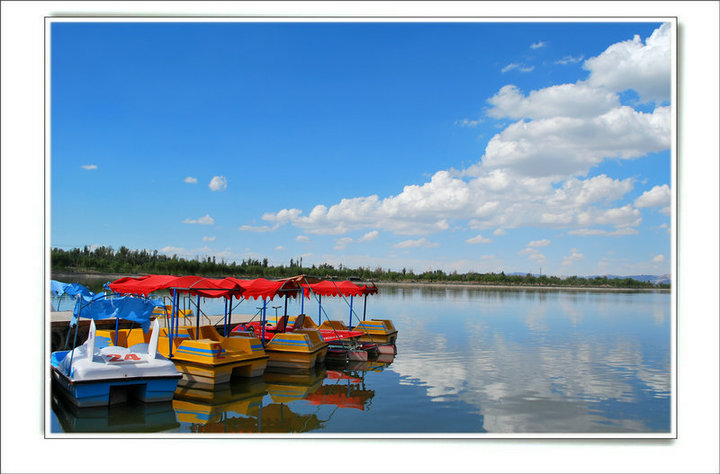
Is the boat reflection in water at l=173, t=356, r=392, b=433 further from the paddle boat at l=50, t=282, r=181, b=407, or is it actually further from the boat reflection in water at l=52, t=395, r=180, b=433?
the paddle boat at l=50, t=282, r=181, b=407

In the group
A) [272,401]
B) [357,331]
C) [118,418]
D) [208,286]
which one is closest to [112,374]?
[118,418]

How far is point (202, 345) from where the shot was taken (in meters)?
12.5

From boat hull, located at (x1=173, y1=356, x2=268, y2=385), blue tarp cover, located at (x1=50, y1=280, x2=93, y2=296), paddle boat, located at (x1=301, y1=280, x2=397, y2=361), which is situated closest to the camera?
boat hull, located at (x1=173, y1=356, x2=268, y2=385)

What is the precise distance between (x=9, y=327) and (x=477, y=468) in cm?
614

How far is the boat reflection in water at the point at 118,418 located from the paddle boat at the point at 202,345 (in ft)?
6.03

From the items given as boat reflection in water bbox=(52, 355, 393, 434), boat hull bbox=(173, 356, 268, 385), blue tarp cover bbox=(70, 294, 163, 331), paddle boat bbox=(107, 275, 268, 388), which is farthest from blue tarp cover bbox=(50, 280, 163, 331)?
boat reflection in water bbox=(52, 355, 393, 434)

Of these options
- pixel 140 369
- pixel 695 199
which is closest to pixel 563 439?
pixel 695 199

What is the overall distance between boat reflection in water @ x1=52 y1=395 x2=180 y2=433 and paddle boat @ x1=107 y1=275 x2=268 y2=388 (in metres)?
1.84

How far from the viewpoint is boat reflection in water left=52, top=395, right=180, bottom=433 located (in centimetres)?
925

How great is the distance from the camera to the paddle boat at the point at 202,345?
12.4m

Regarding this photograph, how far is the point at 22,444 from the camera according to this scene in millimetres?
6477

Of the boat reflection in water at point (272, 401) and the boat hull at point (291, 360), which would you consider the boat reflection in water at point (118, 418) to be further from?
the boat hull at point (291, 360)

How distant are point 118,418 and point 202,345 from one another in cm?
302

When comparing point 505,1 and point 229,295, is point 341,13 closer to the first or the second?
point 505,1
